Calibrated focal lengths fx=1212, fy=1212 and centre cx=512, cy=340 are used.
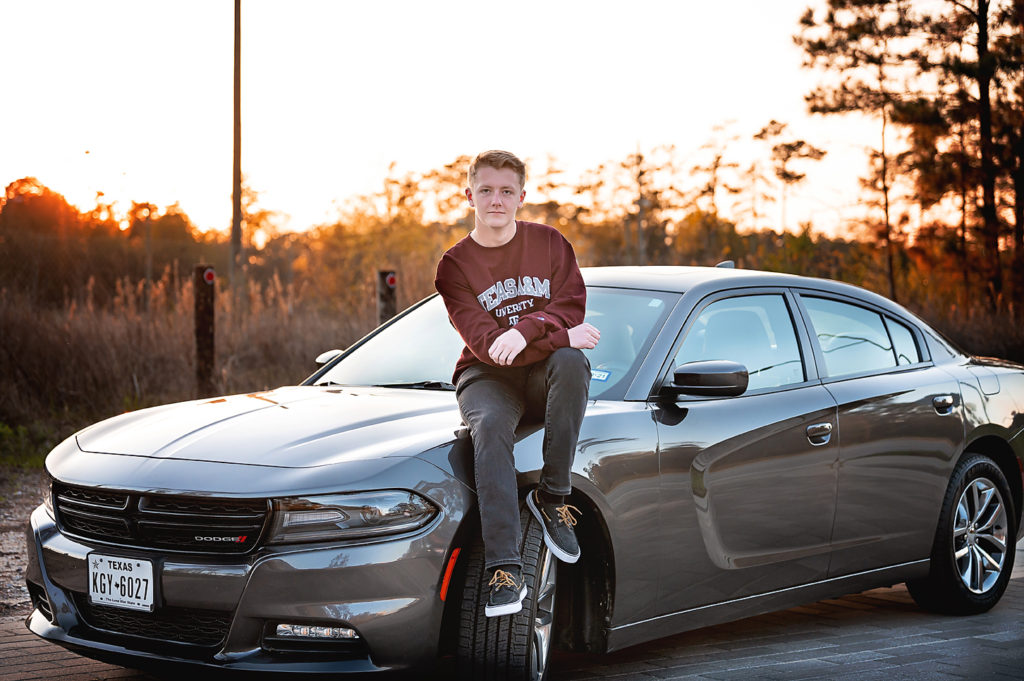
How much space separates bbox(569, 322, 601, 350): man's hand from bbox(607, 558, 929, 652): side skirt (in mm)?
1009

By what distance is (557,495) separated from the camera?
3926 mm

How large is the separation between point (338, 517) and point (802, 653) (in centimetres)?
244

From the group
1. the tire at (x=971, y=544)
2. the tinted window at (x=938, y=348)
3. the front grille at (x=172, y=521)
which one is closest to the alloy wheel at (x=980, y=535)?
the tire at (x=971, y=544)

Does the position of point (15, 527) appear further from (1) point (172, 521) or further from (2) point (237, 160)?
(2) point (237, 160)

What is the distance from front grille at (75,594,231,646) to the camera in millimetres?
3602

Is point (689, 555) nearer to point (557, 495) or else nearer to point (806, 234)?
point (557, 495)

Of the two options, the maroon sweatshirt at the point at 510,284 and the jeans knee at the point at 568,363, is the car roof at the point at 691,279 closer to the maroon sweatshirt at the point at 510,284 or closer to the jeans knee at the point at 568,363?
the maroon sweatshirt at the point at 510,284

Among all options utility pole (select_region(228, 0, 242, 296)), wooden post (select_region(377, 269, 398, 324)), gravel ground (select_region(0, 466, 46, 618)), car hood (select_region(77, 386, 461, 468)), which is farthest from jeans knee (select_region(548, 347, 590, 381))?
utility pole (select_region(228, 0, 242, 296))

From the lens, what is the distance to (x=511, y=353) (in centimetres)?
402

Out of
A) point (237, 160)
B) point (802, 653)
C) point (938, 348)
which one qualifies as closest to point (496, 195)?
point (802, 653)

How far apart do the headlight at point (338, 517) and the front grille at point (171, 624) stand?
309 mm

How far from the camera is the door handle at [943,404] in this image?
229 inches

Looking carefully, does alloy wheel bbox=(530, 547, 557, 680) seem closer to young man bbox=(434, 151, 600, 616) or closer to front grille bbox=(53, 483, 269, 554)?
young man bbox=(434, 151, 600, 616)

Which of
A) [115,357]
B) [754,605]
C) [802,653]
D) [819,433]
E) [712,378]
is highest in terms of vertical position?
[712,378]
